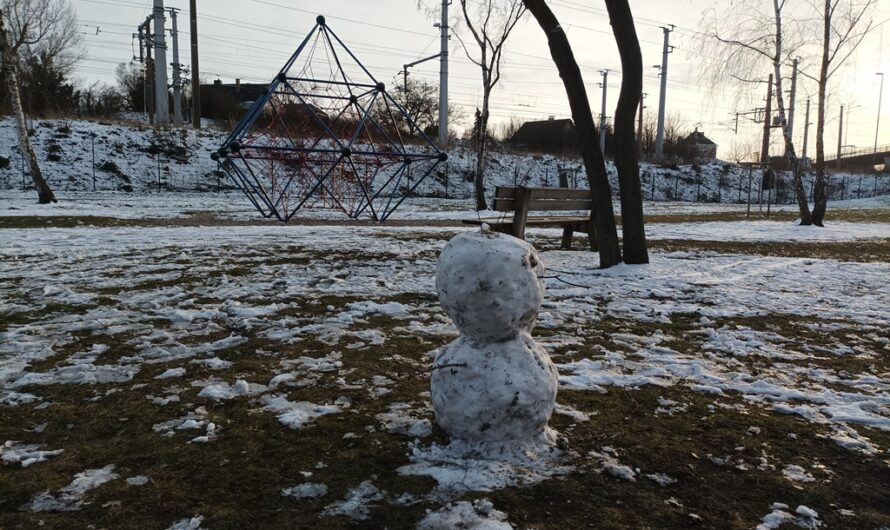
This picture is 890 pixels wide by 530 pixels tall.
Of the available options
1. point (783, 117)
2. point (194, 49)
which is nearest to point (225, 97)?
point (194, 49)

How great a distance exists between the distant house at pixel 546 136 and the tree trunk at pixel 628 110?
38473mm

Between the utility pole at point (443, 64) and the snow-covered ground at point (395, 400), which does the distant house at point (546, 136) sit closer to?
the utility pole at point (443, 64)

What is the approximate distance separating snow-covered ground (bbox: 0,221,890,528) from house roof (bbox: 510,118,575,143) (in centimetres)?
4490

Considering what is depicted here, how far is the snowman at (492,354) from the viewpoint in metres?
2.43

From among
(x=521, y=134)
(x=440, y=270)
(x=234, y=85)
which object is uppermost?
(x=234, y=85)

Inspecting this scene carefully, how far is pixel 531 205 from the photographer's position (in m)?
7.74

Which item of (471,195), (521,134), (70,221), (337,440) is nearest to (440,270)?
(337,440)

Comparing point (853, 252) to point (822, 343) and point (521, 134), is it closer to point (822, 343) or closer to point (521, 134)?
point (822, 343)

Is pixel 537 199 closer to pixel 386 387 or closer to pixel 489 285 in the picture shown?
pixel 386 387

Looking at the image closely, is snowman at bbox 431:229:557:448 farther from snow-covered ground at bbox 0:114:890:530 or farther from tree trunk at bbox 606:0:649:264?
tree trunk at bbox 606:0:649:264

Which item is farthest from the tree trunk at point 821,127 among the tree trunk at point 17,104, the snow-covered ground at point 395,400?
the tree trunk at point 17,104

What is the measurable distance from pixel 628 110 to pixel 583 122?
1.88 ft

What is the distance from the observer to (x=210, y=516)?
2.02 meters

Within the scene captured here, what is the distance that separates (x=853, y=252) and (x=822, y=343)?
7372 millimetres
